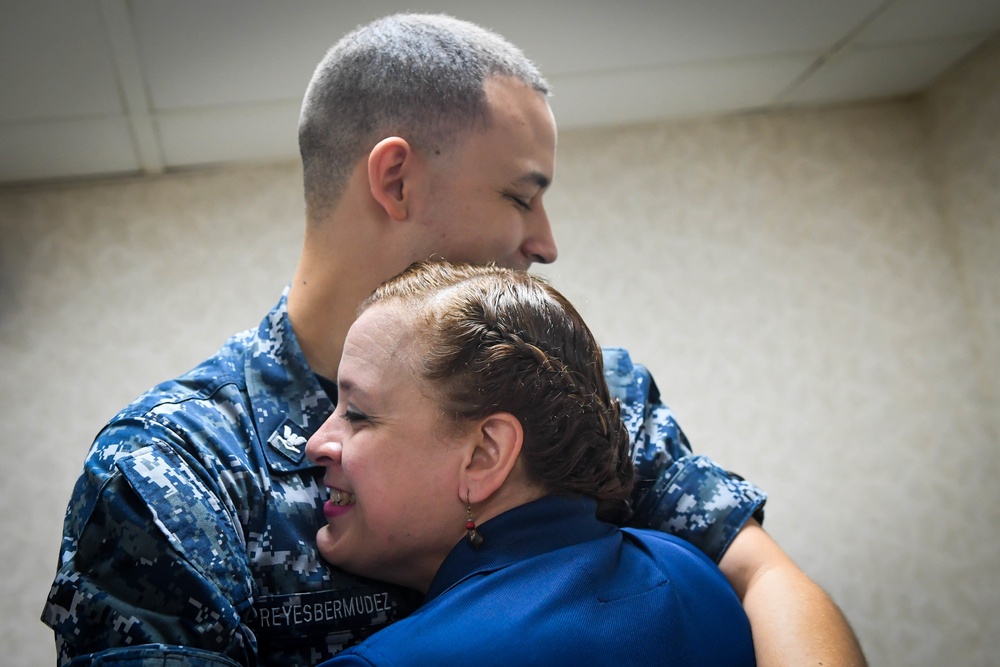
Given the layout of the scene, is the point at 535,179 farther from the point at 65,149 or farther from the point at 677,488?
the point at 65,149

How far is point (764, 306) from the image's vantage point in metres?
3.60

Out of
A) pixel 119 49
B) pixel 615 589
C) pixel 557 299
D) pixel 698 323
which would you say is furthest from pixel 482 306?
pixel 698 323

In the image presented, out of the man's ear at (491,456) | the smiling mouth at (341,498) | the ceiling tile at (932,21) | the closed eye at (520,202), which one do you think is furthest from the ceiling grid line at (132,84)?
the ceiling tile at (932,21)

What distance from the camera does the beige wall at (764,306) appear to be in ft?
10.8

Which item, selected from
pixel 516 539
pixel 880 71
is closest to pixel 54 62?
pixel 516 539

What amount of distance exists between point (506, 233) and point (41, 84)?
6.26 ft

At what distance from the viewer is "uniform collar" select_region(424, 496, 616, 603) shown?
41.6 inches

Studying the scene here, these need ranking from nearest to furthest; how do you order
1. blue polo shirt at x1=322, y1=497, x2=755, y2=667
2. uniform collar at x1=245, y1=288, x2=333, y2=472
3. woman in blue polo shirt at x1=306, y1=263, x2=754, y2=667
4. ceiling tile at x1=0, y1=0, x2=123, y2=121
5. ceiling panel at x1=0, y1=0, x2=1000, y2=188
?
blue polo shirt at x1=322, y1=497, x2=755, y2=667, woman in blue polo shirt at x1=306, y1=263, x2=754, y2=667, uniform collar at x1=245, y1=288, x2=333, y2=472, ceiling tile at x1=0, y1=0, x2=123, y2=121, ceiling panel at x1=0, y1=0, x2=1000, y2=188

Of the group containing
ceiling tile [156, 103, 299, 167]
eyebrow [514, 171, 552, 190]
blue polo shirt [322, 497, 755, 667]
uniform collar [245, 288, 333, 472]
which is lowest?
blue polo shirt [322, 497, 755, 667]

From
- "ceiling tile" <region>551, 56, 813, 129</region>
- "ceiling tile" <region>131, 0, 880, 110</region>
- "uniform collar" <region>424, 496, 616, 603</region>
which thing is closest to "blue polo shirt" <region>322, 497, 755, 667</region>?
"uniform collar" <region>424, 496, 616, 603</region>

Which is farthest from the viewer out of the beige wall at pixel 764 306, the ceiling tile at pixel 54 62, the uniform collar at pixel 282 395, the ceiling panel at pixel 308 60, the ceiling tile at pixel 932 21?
the beige wall at pixel 764 306

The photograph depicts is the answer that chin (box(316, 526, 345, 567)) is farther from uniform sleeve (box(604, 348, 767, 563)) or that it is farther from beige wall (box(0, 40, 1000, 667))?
beige wall (box(0, 40, 1000, 667))

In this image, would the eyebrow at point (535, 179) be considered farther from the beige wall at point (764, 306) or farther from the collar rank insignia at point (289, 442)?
the beige wall at point (764, 306)

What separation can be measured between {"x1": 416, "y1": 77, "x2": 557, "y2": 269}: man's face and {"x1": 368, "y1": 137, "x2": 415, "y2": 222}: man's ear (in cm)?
4
